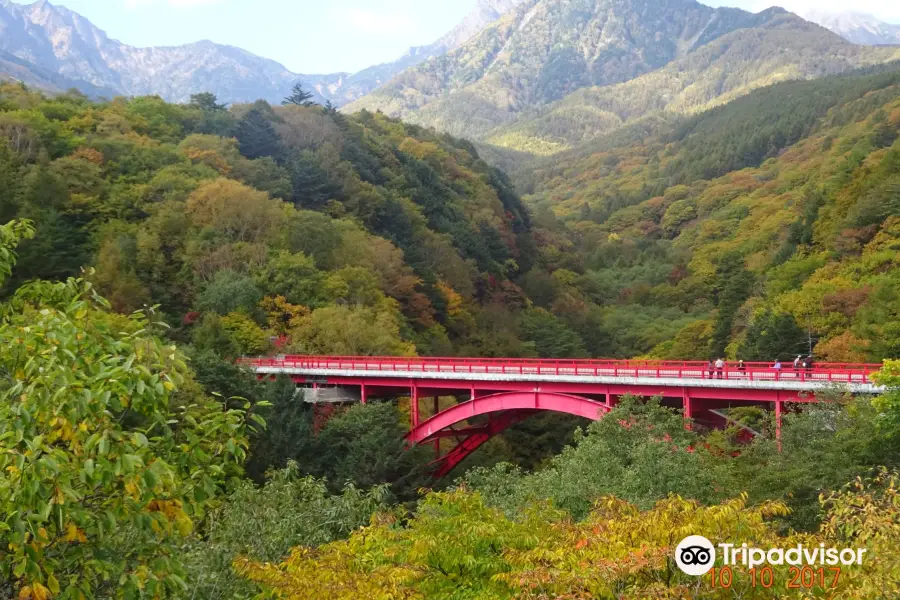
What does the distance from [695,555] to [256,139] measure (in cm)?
7572

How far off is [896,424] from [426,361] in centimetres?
2119

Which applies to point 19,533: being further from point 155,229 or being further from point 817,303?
point 155,229

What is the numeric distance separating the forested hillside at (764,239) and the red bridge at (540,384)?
985 cm

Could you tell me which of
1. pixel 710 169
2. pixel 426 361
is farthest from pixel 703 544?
pixel 710 169

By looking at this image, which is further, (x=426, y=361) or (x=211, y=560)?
(x=426, y=361)

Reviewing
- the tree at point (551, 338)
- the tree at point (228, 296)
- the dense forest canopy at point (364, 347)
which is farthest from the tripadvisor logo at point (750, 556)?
the tree at point (551, 338)

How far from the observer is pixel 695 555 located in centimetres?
970

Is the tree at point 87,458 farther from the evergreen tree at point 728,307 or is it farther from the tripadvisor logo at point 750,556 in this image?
the evergreen tree at point 728,307

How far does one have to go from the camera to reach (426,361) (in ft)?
127

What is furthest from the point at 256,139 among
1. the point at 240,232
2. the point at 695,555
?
the point at 695,555

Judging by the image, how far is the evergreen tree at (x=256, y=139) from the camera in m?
78.9

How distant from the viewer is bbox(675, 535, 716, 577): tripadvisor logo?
938 centimetres

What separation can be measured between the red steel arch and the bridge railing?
1.08m

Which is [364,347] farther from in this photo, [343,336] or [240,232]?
[240,232]
